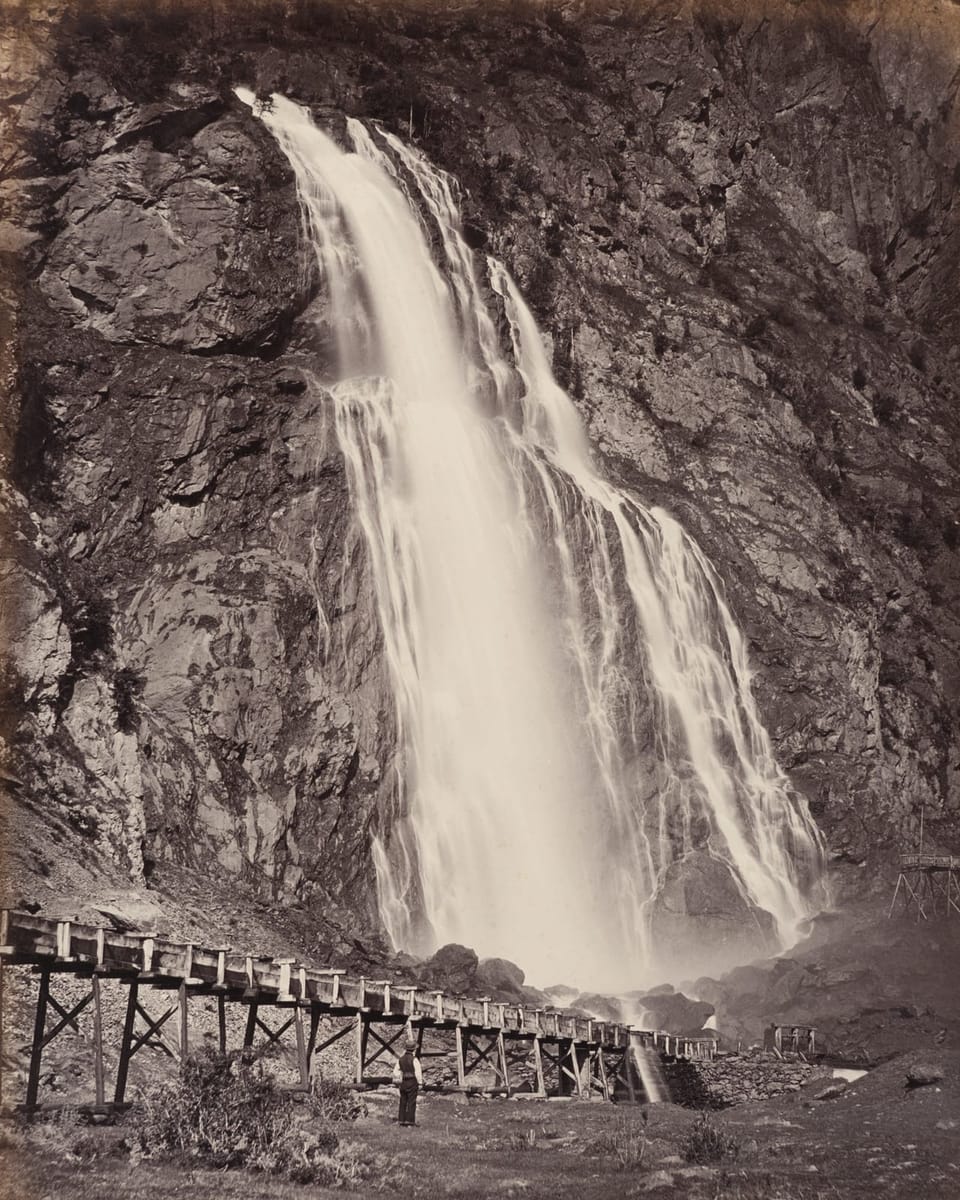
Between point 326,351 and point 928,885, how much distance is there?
3554cm

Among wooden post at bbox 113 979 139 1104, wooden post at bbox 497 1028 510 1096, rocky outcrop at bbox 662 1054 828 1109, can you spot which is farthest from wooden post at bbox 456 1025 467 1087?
wooden post at bbox 113 979 139 1104

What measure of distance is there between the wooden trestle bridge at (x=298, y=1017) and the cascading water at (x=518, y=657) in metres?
13.9

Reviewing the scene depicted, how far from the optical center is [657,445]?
255 feet

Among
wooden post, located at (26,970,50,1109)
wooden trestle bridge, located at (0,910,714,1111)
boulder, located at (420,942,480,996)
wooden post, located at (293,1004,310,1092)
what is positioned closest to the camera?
wooden post, located at (26,970,50,1109)

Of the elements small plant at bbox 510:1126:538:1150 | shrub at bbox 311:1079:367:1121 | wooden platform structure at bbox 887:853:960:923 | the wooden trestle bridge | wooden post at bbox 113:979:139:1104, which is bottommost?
small plant at bbox 510:1126:538:1150

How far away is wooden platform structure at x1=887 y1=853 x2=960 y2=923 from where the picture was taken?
205ft

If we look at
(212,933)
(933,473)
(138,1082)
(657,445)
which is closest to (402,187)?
(657,445)

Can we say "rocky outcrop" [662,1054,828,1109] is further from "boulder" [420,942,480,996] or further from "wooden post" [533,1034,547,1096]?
"boulder" [420,942,480,996]

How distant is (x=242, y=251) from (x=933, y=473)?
4416cm

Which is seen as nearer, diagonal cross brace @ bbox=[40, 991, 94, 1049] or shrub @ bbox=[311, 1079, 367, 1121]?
diagonal cross brace @ bbox=[40, 991, 94, 1049]

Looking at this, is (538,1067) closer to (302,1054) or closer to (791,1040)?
(302,1054)

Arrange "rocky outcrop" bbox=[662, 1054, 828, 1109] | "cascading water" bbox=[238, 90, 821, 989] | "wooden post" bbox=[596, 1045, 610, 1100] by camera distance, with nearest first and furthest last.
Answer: "wooden post" bbox=[596, 1045, 610, 1100] → "rocky outcrop" bbox=[662, 1054, 828, 1109] → "cascading water" bbox=[238, 90, 821, 989]

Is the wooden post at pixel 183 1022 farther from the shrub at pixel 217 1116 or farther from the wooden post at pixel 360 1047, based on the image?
the wooden post at pixel 360 1047

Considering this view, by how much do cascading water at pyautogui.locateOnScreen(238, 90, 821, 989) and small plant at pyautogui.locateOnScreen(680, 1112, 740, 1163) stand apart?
29.1m
